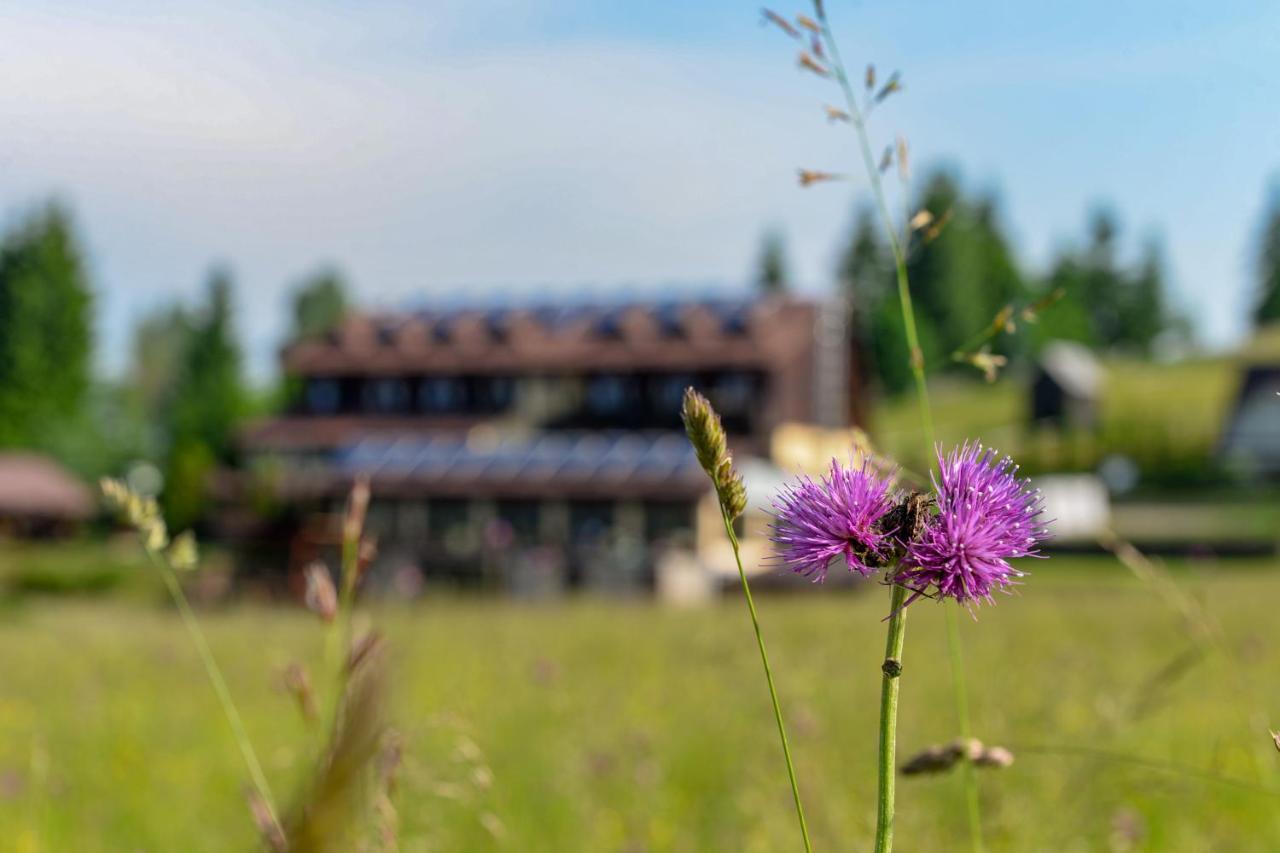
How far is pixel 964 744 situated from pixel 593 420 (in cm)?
3437

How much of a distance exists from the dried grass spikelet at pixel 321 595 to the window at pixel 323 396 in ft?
123

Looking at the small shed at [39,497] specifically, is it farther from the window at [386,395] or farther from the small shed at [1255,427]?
the small shed at [1255,427]

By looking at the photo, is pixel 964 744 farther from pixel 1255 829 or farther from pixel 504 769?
pixel 504 769

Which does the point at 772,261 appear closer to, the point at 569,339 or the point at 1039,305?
the point at 569,339

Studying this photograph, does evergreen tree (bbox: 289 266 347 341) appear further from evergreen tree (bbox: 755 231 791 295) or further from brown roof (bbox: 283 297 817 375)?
brown roof (bbox: 283 297 817 375)

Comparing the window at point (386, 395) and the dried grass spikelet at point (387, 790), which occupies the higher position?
the dried grass spikelet at point (387, 790)

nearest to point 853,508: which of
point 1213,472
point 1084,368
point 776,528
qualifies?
point 776,528

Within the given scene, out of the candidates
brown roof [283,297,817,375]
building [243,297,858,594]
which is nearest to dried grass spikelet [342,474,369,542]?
building [243,297,858,594]

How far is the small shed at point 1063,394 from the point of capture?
6019 centimetres

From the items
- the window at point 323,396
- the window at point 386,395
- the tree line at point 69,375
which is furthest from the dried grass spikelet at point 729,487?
the tree line at point 69,375

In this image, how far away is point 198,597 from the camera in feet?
79.2

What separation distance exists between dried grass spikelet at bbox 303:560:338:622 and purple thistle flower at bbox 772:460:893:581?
1.90 ft

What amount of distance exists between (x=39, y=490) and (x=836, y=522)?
64.8m

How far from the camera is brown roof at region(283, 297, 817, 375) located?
3366 centimetres
